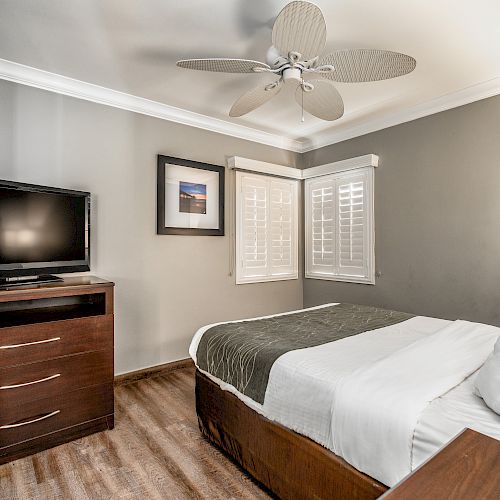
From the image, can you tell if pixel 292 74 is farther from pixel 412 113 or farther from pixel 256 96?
pixel 412 113

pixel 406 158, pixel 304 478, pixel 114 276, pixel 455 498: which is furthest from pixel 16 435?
pixel 406 158

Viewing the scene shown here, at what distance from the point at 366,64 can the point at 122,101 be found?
2166mm

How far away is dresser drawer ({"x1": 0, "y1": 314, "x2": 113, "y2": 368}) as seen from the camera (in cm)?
202

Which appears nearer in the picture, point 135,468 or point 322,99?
point 135,468

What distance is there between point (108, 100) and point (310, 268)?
2923 mm

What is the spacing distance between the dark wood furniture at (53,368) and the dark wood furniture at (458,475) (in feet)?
7.02

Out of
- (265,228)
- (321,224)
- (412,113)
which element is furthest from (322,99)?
(321,224)

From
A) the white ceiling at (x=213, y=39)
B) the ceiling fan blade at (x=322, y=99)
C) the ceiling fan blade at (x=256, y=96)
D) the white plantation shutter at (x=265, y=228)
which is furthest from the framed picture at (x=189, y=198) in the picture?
the ceiling fan blade at (x=322, y=99)

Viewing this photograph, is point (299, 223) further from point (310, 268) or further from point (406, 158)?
point (406, 158)

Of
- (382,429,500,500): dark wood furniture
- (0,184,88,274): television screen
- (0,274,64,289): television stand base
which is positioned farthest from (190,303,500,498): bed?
(0,184,88,274): television screen

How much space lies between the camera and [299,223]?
457cm

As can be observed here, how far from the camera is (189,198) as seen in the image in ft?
11.7

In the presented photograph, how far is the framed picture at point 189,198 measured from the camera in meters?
3.40

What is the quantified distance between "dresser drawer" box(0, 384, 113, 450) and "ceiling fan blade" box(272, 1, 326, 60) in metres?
2.39
